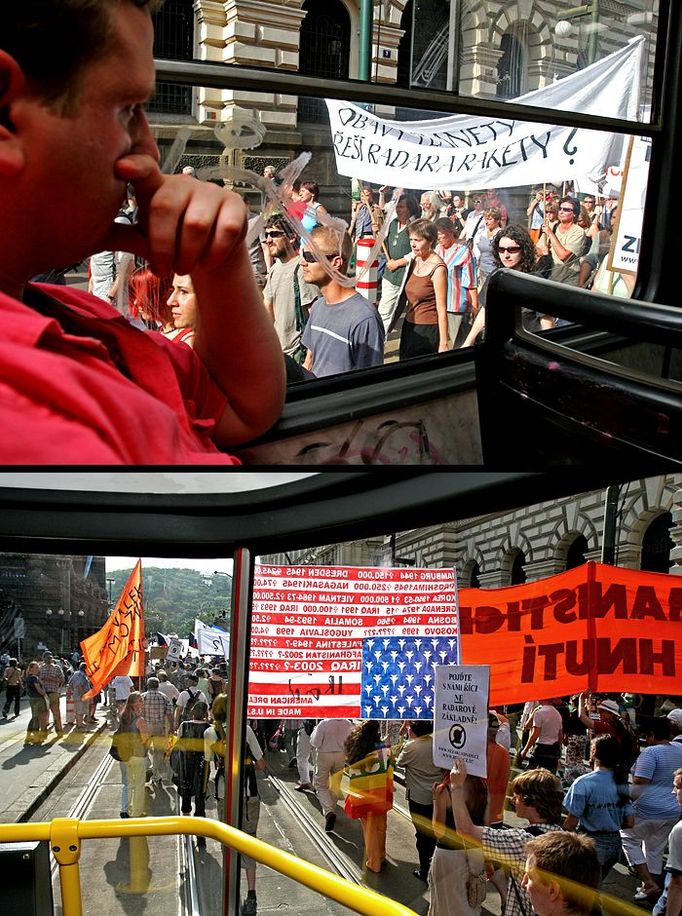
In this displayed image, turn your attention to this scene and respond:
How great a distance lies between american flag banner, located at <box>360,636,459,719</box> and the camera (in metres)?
3.83

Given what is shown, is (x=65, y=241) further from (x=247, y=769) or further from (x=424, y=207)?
(x=247, y=769)

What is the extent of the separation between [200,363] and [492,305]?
281 mm

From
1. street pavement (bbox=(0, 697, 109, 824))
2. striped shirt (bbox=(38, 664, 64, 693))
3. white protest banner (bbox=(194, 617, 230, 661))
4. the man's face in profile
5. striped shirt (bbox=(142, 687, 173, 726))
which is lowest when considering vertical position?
street pavement (bbox=(0, 697, 109, 824))

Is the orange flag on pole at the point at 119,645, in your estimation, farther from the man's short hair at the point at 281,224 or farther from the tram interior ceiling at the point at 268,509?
the man's short hair at the point at 281,224

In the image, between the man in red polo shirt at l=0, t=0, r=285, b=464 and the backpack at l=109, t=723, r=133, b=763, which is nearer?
the man in red polo shirt at l=0, t=0, r=285, b=464

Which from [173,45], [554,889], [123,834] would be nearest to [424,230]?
[173,45]

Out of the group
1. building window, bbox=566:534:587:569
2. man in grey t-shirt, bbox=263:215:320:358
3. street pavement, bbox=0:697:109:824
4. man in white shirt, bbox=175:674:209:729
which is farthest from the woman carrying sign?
man in grey t-shirt, bbox=263:215:320:358

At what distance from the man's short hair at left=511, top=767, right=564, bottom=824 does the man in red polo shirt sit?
8.99 feet

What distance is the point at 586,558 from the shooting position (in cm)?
166

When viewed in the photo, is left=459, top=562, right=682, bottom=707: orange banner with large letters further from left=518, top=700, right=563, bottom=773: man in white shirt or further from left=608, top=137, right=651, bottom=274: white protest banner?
left=608, top=137, right=651, bottom=274: white protest banner

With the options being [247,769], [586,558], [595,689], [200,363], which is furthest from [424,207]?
[247,769]

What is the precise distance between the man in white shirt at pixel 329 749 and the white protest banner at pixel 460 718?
0.54m

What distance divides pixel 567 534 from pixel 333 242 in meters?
0.78

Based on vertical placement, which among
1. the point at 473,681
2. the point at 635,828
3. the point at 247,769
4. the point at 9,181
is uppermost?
the point at 9,181
